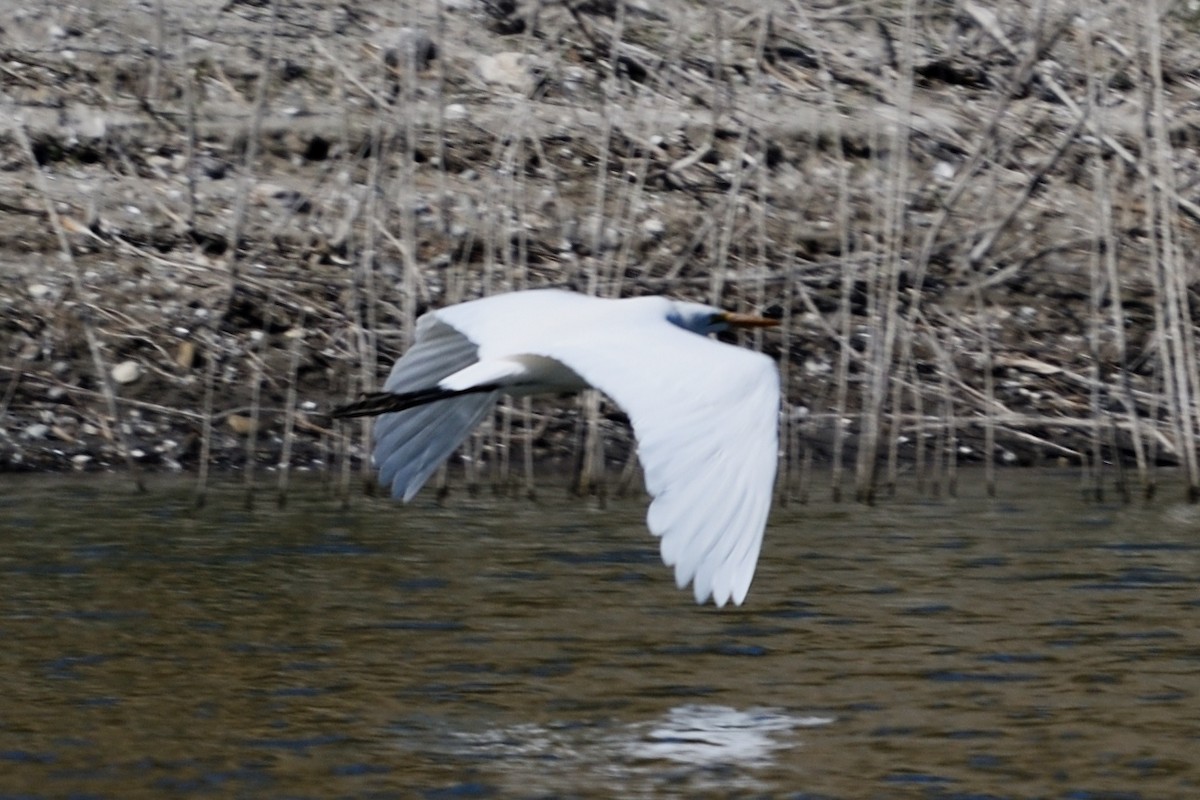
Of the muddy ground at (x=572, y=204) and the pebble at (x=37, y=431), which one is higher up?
the muddy ground at (x=572, y=204)

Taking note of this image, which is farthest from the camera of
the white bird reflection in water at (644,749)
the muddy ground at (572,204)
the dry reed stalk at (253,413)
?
the muddy ground at (572,204)

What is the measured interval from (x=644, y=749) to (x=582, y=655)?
1050mm

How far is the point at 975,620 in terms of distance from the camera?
6.54 meters

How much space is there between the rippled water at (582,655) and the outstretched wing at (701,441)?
67 cm

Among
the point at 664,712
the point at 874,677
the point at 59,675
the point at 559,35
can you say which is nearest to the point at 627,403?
the point at 664,712

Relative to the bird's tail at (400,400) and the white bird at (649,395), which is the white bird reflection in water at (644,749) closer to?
the white bird at (649,395)

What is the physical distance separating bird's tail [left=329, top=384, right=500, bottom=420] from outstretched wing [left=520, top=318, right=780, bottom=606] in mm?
617

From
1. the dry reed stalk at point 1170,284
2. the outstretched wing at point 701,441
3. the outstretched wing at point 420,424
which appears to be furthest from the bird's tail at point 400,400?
the dry reed stalk at point 1170,284

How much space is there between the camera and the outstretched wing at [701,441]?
13.9 ft

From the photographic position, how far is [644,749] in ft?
16.4

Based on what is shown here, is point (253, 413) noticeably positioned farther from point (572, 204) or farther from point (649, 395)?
point (649, 395)

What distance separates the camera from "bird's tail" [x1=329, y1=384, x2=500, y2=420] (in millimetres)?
5848

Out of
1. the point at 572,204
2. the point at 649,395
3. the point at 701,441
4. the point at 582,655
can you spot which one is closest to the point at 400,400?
the point at 582,655

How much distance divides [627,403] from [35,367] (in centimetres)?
621
